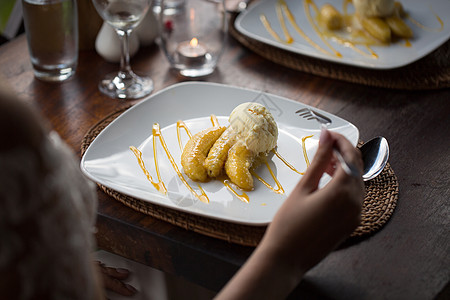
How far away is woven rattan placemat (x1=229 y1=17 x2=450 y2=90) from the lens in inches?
40.8

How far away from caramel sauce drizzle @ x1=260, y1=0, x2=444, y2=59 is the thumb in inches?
21.7

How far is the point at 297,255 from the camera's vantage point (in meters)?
0.54

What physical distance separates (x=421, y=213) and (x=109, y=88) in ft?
1.99

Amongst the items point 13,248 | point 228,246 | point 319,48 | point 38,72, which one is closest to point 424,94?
point 319,48

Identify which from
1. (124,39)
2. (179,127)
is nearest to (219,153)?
(179,127)

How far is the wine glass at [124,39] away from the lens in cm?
95

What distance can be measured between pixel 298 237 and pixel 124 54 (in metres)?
0.63

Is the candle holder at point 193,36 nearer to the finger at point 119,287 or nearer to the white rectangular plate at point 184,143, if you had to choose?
the white rectangular plate at point 184,143

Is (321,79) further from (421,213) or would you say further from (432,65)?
(421,213)

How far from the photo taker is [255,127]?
76 cm

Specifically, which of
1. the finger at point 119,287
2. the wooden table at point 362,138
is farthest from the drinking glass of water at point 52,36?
the finger at point 119,287

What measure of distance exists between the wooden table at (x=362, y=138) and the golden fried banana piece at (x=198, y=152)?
0.08 meters

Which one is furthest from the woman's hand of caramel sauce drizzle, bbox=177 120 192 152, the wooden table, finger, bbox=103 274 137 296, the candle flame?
the candle flame

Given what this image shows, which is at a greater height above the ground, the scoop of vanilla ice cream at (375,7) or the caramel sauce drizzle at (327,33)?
the scoop of vanilla ice cream at (375,7)
